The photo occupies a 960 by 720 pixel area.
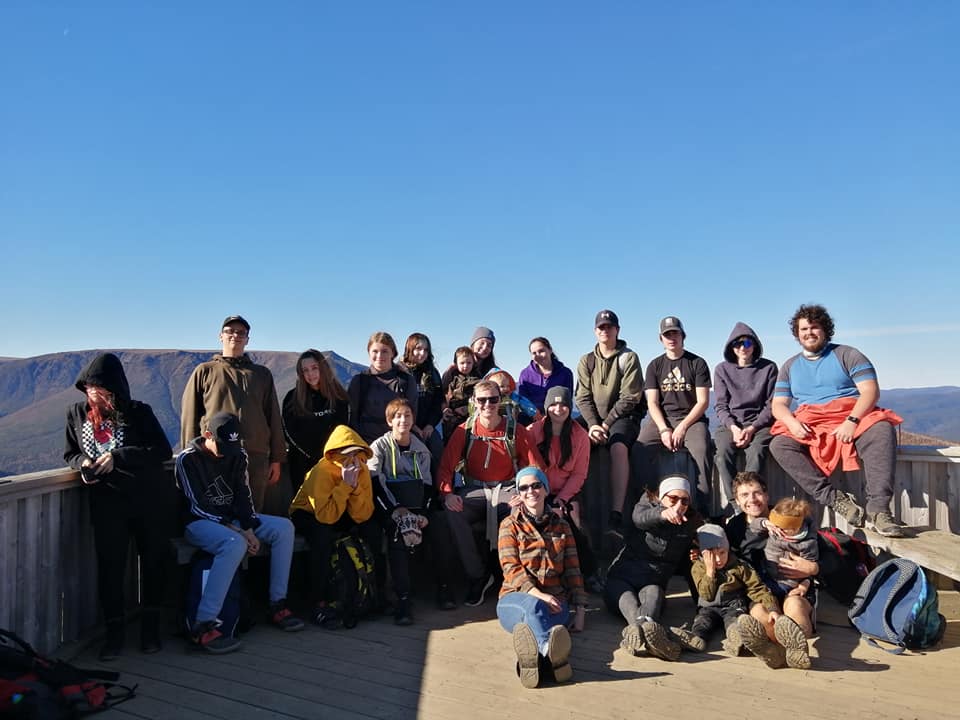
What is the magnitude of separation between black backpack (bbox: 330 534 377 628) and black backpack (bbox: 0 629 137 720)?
4.86 feet

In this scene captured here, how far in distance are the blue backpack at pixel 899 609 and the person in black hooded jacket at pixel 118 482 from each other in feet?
14.6

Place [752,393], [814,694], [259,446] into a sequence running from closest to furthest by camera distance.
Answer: [814,694] → [259,446] → [752,393]

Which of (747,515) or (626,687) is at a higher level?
(747,515)

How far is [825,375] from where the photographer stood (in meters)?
5.79

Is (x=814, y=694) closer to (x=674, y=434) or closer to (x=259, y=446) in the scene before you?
(x=674, y=434)

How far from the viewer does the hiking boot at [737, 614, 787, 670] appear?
13.0 ft

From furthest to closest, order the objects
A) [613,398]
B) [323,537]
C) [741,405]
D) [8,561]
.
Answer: [613,398] < [741,405] < [323,537] < [8,561]

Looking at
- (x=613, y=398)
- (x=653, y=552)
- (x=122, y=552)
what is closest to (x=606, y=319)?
(x=613, y=398)

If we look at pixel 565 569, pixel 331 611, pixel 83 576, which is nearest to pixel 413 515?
pixel 331 611

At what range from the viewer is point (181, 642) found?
463 cm

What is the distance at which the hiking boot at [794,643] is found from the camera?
4.00m

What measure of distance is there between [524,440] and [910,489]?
10.4 feet

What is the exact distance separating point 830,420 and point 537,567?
2.80m

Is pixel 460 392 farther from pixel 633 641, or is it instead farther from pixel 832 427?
pixel 832 427
